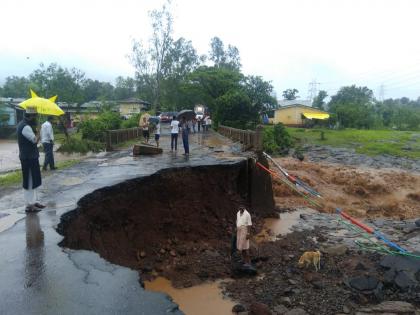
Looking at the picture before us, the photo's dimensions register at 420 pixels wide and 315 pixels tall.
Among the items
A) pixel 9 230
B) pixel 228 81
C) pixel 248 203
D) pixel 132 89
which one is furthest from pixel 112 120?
pixel 132 89

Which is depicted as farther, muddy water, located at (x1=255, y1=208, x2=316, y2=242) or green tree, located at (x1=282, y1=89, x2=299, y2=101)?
green tree, located at (x1=282, y1=89, x2=299, y2=101)

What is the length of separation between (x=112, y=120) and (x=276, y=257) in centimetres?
2240

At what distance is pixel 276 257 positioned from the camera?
9891mm

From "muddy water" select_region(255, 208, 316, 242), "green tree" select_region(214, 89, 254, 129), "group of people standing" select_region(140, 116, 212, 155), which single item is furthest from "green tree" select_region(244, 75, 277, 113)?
"muddy water" select_region(255, 208, 316, 242)

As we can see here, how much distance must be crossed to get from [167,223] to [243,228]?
106 inches

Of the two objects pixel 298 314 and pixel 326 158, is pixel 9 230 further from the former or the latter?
pixel 326 158

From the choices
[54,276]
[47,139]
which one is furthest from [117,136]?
[54,276]

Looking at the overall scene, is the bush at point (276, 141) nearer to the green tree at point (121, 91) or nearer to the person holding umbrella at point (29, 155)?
the person holding umbrella at point (29, 155)

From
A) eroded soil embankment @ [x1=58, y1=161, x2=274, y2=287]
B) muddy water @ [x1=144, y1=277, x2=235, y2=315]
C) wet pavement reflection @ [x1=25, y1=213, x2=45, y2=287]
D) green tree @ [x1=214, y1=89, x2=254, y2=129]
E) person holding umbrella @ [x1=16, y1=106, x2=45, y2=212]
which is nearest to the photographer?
wet pavement reflection @ [x1=25, y1=213, x2=45, y2=287]

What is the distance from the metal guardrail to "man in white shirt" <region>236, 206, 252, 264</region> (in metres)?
11.2

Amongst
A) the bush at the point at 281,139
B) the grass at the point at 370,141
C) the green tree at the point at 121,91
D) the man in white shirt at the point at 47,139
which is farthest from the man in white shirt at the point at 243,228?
the green tree at the point at 121,91

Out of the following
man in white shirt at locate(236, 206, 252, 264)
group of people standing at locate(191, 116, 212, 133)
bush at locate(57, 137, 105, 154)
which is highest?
group of people standing at locate(191, 116, 212, 133)

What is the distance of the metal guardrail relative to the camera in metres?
18.7

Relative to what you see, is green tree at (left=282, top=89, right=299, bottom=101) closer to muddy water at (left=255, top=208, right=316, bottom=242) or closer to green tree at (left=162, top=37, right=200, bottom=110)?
green tree at (left=162, top=37, right=200, bottom=110)
